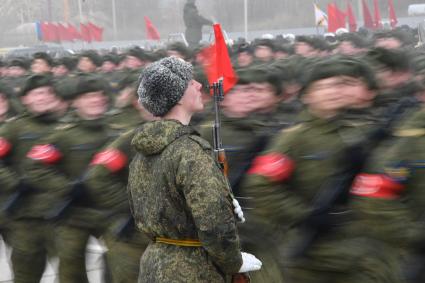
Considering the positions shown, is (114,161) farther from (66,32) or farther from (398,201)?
(66,32)

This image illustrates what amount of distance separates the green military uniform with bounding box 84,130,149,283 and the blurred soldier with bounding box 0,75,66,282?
465 mm

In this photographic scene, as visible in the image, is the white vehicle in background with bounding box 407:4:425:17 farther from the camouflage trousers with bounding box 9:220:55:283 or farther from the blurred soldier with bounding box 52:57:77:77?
the camouflage trousers with bounding box 9:220:55:283

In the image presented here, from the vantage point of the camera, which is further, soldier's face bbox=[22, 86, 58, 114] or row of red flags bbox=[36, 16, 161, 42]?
row of red flags bbox=[36, 16, 161, 42]

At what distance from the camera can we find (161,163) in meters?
2.53

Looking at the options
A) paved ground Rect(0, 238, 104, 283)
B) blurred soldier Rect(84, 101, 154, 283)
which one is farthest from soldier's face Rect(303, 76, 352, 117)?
paved ground Rect(0, 238, 104, 283)

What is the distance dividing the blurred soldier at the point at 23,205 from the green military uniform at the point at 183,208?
184cm

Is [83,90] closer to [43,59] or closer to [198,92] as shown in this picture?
[198,92]

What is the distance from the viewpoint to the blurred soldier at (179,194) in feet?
7.96

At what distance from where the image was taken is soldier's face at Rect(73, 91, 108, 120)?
459 centimetres

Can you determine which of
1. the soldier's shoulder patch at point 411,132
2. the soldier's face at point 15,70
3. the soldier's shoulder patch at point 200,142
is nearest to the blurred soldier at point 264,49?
the soldier's face at point 15,70

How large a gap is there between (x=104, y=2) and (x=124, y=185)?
55.1m

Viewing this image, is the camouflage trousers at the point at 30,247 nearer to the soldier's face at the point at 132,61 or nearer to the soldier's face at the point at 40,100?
the soldier's face at the point at 40,100

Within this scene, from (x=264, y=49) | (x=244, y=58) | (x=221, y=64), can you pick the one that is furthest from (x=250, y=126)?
(x=264, y=49)

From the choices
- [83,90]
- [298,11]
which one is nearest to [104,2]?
[298,11]
